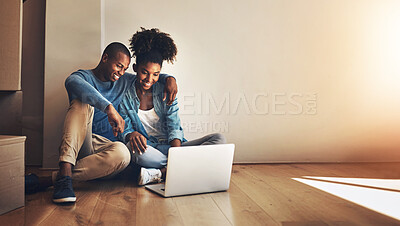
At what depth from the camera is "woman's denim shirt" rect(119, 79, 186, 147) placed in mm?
2182

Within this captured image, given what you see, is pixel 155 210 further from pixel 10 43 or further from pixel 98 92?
pixel 10 43

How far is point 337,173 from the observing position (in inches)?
98.9

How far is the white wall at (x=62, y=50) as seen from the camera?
2.54m

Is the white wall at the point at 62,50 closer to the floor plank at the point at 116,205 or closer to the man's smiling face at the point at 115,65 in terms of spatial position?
the man's smiling face at the point at 115,65

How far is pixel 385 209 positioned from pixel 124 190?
127 centimetres

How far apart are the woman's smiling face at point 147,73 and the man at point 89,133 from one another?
10 cm

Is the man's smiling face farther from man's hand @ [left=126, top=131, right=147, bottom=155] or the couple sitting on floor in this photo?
man's hand @ [left=126, top=131, right=147, bottom=155]

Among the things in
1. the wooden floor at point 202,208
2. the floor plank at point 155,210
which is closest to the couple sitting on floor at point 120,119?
the wooden floor at point 202,208

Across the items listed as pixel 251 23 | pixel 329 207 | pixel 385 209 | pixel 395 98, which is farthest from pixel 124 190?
pixel 395 98

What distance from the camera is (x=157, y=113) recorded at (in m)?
2.26

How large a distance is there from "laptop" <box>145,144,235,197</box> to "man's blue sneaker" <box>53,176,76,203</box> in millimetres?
413

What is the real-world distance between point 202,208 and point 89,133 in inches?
31.5

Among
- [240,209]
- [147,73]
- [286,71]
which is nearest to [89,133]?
[147,73]

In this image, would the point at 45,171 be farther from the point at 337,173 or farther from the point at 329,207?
the point at 337,173
